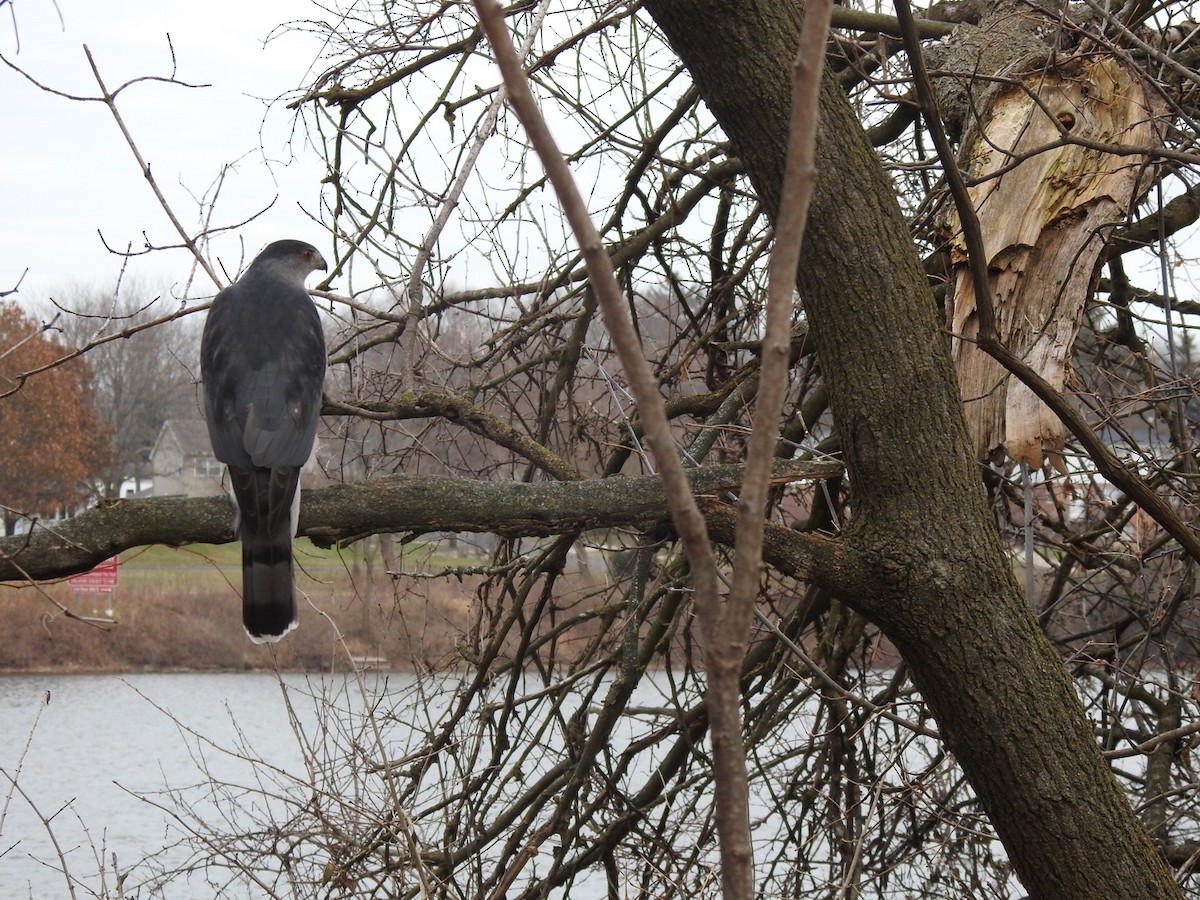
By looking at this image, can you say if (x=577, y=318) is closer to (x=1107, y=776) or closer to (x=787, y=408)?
(x=787, y=408)

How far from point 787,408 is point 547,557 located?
148 centimetres

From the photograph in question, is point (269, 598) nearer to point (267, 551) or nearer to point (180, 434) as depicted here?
point (267, 551)

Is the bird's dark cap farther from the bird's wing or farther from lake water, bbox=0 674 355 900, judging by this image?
lake water, bbox=0 674 355 900

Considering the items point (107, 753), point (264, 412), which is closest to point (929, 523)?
point (264, 412)

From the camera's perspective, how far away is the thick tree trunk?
233 centimetres

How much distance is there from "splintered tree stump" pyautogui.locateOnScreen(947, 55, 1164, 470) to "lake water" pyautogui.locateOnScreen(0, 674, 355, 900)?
5.62m

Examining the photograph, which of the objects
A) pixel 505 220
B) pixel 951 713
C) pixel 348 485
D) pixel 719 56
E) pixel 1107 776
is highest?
pixel 505 220

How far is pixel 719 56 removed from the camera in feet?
7.52

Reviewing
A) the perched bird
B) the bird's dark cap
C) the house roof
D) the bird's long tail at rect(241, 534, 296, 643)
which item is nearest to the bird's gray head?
the bird's dark cap

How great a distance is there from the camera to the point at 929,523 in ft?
7.72

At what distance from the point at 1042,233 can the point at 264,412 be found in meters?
2.21

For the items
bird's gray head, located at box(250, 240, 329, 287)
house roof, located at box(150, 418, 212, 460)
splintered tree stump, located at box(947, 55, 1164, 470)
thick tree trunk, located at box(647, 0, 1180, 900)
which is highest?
house roof, located at box(150, 418, 212, 460)

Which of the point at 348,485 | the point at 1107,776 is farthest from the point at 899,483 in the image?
the point at 348,485

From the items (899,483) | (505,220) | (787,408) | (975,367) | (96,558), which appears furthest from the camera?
(787,408)
